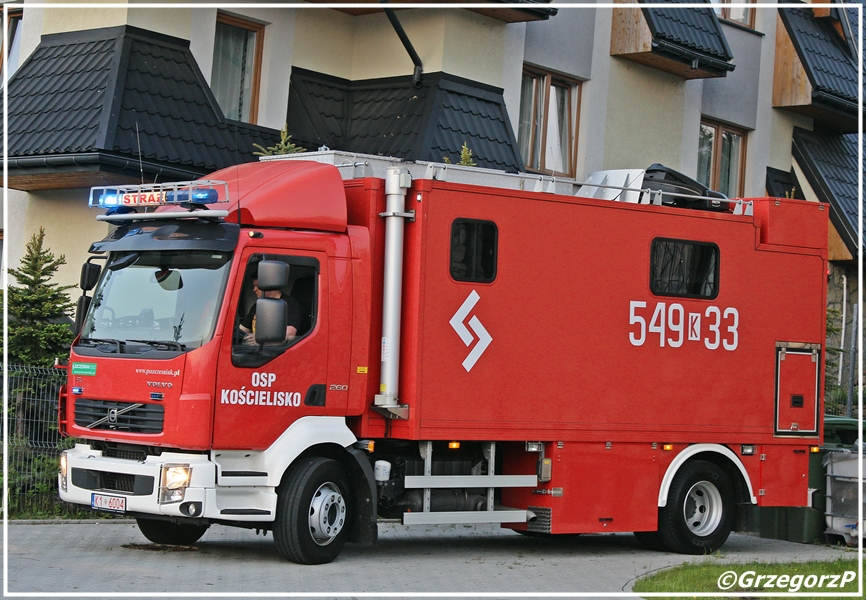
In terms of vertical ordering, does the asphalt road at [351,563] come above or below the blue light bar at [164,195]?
below

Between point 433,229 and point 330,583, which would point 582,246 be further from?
point 330,583

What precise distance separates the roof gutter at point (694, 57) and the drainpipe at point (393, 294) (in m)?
10.3

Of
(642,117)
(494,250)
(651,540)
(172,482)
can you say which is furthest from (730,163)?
(172,482)

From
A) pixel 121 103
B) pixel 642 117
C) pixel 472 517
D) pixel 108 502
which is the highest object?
pixel 642 117

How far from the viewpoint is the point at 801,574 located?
10.8 meters

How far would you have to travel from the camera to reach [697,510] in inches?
515

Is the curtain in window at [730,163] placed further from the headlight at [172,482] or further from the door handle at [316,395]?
the headlight at [172,482]

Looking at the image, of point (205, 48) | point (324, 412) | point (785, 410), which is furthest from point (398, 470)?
point (205, 48)

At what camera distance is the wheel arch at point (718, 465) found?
41.5 ft

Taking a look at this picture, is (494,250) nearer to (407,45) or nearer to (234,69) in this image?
(407,45)

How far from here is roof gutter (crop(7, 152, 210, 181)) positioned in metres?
15.0

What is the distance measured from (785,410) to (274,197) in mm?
6011

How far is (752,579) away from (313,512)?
3742 millimetres

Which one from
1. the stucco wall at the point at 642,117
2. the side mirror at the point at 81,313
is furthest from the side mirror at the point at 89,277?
the stucco wall at the point at 642,117
